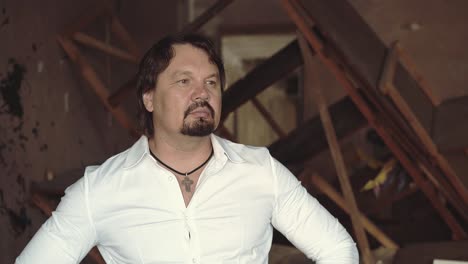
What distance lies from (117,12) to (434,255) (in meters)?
3.05

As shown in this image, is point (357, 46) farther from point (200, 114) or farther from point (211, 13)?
point (211, 13)

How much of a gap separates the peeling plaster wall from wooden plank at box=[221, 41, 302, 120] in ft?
3.45

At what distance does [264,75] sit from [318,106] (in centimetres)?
52

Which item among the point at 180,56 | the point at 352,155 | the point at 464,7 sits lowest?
the point at 352,155

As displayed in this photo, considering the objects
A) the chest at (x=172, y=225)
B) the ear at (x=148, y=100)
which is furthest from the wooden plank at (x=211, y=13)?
the chest at (x=172, y=225)

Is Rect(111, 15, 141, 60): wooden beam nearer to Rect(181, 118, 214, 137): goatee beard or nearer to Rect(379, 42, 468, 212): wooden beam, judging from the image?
Rect(379, 42, 468, 212): wooden beam

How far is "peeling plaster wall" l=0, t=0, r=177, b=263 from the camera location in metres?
2.95

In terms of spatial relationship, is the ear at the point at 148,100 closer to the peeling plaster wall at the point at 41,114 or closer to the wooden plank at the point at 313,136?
the peeling plaster wall at the point at 41,114

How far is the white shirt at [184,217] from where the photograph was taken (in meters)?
1.61

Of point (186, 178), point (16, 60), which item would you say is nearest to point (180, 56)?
point (186, 178)

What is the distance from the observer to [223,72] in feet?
6.39

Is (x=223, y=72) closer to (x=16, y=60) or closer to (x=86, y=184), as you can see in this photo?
(x=86, y=184)

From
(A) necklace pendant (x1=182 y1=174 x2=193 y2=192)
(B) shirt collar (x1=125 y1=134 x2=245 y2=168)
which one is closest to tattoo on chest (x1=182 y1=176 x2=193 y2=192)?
(A) necklace pendant (x1=182 y1=174 x2=193 y2=192)

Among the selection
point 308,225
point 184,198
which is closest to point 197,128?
point 184,198
